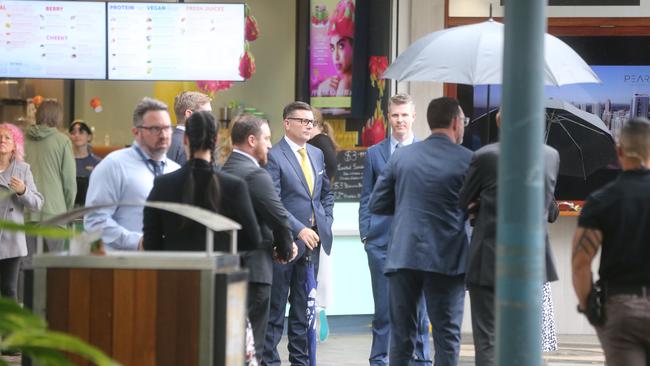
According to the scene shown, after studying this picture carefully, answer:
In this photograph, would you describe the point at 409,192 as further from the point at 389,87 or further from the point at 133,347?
the point at 389,87

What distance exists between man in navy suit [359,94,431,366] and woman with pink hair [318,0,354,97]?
2745 mm

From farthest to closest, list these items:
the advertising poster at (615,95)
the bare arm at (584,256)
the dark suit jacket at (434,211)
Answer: the advertising poster at (615,95) → the dark suit jacket at (434,211) → the bare arm at (584,256)

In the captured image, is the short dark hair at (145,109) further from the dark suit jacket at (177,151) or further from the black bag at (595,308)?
the black bag at (595,308)

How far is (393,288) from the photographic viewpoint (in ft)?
27.3

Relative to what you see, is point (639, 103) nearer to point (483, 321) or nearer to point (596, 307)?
point (483, 321)

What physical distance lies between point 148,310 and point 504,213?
4.76 feet

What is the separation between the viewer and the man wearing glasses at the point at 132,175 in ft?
23.4

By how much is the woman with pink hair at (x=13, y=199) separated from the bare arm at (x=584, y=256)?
5.50 meters

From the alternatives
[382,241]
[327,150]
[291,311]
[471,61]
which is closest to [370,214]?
[382,241]

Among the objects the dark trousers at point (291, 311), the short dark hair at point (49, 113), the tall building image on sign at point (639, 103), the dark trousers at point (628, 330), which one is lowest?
the dark trousers at point (291, 311)

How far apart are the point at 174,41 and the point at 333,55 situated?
2.12 metres

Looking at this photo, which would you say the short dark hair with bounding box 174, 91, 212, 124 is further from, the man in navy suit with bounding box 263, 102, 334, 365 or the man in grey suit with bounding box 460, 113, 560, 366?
the man in grey suit with bounding box 460, 113, 560, 366

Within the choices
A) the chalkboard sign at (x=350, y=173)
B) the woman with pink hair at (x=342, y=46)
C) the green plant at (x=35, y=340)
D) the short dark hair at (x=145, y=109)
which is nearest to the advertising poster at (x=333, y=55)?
the woman with pink hair at (x=342, y=46)

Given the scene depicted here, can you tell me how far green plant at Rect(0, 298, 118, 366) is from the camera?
3.15 meters
